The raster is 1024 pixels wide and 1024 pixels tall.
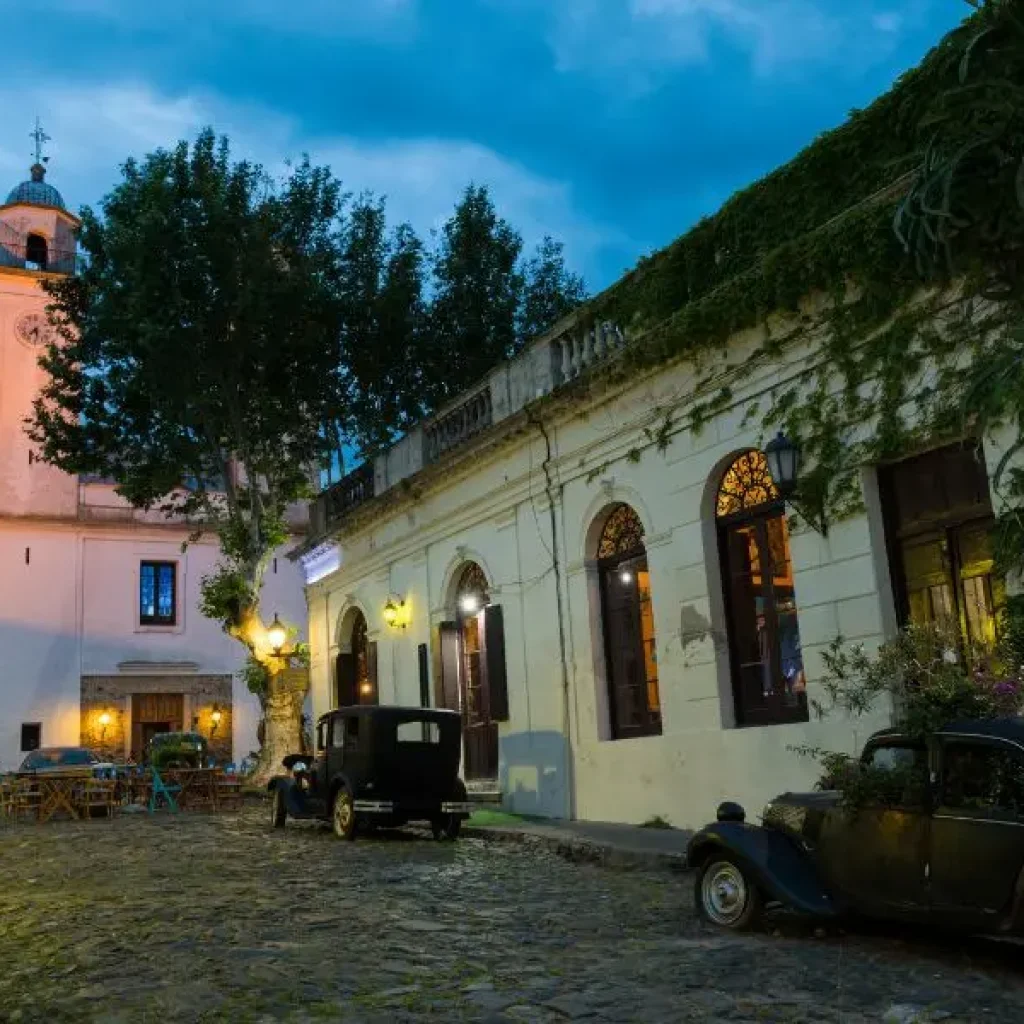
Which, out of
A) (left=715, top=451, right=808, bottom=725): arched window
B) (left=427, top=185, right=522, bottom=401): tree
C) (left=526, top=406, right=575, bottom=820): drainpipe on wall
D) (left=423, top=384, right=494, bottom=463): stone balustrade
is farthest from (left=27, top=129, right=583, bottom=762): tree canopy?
(left=715, top=451, right=808, bottom=725): arched window

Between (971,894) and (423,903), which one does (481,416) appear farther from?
(971,894)

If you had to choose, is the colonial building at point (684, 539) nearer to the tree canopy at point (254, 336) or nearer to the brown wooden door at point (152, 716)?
the tree canopy at point (254, 336)

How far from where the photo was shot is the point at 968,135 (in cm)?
783

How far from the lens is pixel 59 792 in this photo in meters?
20.0

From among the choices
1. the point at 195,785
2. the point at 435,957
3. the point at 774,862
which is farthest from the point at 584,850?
the point at 195,785

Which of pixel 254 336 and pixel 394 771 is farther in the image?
pixel 254 336

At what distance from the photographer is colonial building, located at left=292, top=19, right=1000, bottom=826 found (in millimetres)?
10359

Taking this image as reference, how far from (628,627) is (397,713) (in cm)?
315

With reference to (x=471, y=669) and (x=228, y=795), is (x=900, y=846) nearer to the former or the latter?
(x=471, y=669)

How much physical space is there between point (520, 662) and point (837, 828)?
31.0ft

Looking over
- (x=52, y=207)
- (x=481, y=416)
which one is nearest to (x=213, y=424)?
(x=481, y=416)

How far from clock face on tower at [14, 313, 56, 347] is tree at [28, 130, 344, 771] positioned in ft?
41.6

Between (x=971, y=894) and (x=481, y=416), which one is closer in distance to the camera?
(x=971, y=894)

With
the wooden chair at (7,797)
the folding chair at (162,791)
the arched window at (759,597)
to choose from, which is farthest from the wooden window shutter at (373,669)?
the arched window at (759,597)
